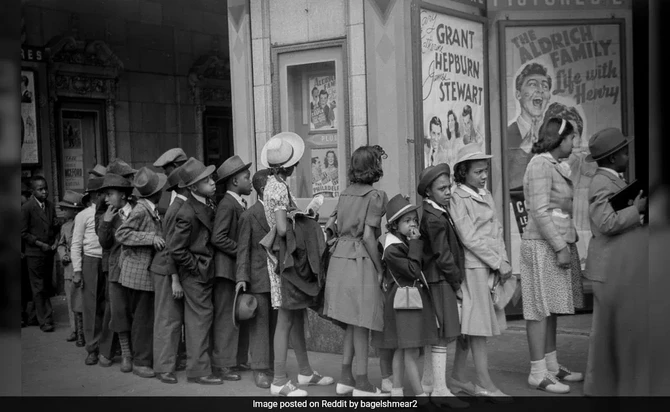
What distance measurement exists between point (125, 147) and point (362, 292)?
706 centimetres

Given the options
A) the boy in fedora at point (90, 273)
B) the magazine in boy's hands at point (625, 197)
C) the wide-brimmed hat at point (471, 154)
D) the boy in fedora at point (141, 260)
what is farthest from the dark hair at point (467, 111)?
the boy in fedora at point (90, 273)

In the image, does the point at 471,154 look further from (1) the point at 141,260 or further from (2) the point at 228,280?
(1) the point at 141,260

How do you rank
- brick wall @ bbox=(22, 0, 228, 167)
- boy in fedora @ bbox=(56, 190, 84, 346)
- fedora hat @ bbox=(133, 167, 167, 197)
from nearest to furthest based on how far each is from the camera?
fedora hat @ bbox=(133, 167, 167, 197) < boy in fedora @ bbox=(56, 190, 84, 346) < brick wall @ bbox=(22, 0, 228, 167)

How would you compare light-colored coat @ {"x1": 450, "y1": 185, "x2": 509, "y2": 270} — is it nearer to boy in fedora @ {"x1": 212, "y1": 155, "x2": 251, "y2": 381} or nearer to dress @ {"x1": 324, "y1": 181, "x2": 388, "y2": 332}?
dress @ {"x1": 324, "y1": 181, "x2": 388, "y2": 332}

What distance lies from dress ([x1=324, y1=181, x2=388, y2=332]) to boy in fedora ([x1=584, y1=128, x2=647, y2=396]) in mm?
1548

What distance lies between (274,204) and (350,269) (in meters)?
0.88

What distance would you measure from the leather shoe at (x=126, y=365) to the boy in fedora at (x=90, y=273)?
47 centimetres

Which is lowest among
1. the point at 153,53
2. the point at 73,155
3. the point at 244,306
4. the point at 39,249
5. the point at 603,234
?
the point at 244,306

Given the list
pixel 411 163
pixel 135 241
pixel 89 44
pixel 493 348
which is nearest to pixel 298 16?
pixel 411 163

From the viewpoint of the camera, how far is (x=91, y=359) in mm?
7652

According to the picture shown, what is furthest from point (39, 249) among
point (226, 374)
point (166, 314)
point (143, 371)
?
point (226, 374)

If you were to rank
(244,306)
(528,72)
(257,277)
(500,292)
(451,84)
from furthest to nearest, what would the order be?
(528,72), (451,84), (257,277), (244,306), (500,292)

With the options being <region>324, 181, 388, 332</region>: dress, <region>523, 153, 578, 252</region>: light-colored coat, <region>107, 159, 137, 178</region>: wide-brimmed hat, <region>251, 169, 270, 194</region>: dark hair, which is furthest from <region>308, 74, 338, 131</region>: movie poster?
<region>523, 153, 578, 252</region>: light-colored coat

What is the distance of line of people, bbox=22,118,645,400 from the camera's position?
5762 mm
